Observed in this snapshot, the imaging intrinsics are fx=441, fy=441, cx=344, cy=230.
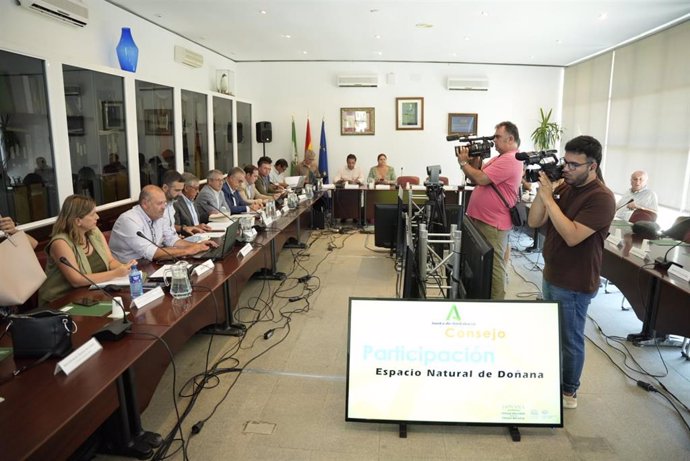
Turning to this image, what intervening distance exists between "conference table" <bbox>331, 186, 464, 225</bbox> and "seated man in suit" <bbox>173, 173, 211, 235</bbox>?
326cm

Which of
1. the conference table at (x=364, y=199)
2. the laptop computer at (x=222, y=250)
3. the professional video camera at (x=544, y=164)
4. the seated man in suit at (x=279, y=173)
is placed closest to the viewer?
the professional video camera at (x=544, y=164)

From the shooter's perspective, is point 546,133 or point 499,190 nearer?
point 499,190

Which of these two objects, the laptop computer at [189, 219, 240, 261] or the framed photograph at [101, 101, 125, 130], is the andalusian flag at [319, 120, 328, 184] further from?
the laptop computer at [189, 219, 240, 261]

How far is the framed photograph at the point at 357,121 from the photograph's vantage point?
8.55 metres

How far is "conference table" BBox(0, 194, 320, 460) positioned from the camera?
1.27m

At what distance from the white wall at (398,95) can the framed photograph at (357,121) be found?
0.09 m

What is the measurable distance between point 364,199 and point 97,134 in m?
3.91

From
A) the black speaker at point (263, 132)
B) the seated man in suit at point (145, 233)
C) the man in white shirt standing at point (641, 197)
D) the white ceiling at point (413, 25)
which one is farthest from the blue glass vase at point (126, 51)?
the man in white shirt standing at point (641, 197)

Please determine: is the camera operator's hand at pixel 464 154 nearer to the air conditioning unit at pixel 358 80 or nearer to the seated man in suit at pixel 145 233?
the seated man in suit at pixel 145 233

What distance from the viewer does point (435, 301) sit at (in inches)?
75.2

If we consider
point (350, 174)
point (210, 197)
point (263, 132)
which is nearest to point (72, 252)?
point (210, 197)

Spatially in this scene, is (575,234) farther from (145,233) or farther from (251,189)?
(251,189)

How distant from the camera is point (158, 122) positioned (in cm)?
547

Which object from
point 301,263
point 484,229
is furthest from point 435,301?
point 301,263
